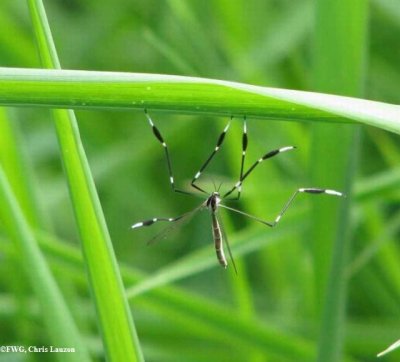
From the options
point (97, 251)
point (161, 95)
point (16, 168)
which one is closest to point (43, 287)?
point (97, 251)

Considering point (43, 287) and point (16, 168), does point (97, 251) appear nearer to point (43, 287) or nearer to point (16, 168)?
point (43, 287)

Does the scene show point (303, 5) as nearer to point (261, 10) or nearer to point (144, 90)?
point (261, 10)

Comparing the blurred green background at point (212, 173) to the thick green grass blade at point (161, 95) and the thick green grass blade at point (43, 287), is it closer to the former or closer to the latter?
the thick green grass blade at point (43, 287)

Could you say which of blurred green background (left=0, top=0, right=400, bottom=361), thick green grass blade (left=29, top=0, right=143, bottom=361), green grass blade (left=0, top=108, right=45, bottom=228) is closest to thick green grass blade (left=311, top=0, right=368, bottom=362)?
blurred green background (left=0, top=0, right=400, bottom=361)

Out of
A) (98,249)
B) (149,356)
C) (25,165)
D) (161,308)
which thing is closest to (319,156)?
(161,308)

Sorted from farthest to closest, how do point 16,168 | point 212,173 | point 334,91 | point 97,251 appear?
point 212,173 → point 16,168 → point 334,91 → point 97,251

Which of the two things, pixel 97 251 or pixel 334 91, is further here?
pixel 334 91
